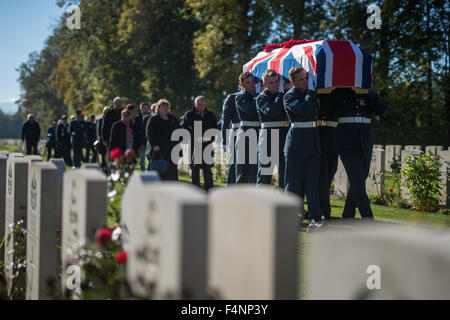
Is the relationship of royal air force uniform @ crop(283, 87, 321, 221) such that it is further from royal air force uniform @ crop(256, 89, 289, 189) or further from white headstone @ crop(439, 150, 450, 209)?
white headstone @ crop(439, 150, 450, 209)

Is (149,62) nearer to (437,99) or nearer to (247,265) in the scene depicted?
(437,99)

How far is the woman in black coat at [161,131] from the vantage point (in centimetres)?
1115

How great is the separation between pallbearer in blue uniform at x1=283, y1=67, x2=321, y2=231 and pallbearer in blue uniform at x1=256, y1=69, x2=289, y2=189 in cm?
59

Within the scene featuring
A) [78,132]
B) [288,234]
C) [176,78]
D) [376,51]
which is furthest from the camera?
[176,78]

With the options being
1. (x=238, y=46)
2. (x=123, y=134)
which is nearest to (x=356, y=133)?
(x=123, y=134)

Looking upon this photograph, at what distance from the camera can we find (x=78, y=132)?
18672mm

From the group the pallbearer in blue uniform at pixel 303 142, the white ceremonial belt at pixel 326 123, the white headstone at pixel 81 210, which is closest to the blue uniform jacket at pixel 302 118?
the pallbearer in blue uniform at pixel 303 142

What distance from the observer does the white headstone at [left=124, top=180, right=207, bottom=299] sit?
2.11 meters

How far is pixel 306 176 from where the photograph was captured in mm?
7770

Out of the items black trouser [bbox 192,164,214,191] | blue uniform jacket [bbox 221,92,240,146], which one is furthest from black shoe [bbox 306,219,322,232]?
black trouser [bbox 192,164,214,191]

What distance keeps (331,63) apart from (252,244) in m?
7.47
